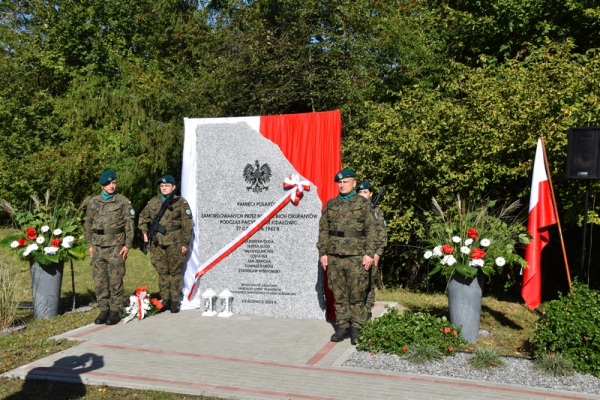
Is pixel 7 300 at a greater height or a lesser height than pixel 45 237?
lesser

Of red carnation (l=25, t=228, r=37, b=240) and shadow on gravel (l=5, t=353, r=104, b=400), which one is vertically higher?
red carnation (l=25, t=228, r=37, b=240)

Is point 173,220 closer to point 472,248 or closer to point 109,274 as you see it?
point 109,274

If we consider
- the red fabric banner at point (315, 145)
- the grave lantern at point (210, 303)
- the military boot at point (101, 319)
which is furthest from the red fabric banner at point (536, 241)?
the military boot at point (101, 319)

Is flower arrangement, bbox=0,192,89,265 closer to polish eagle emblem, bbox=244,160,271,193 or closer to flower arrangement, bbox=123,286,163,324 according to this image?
flower arrangement, bbox=123,286,163,324

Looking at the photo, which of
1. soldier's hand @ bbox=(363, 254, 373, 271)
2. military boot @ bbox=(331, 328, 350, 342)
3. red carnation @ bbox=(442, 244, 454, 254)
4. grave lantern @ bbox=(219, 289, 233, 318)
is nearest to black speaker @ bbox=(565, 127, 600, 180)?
red carnation @ bbox=(442, 244, 454, 254)

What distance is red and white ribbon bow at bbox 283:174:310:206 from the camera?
8.66m

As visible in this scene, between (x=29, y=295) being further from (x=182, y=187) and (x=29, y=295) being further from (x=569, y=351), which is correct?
(x=569, y=351)

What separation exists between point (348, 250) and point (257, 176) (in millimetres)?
2208

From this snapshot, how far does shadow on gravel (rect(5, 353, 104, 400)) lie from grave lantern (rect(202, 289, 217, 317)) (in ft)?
7.66

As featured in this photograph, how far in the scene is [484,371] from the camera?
6.27 meters

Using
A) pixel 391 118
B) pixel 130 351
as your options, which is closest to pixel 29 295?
pixel 130 351

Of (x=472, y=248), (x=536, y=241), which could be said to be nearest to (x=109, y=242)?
(x=472, y=248)

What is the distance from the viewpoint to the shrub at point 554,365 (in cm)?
606

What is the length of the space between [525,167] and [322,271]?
3.83 meters
